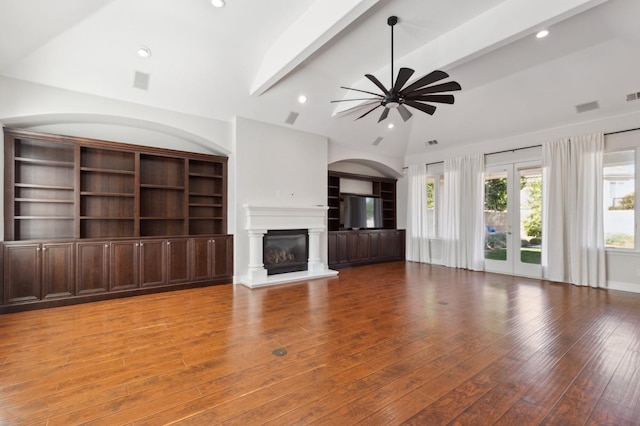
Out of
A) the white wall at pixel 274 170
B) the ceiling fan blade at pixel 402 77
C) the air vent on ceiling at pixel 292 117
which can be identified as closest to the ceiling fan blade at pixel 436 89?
the ceiling fan blade at pixel 402 77

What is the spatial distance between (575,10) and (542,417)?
12.8 feet

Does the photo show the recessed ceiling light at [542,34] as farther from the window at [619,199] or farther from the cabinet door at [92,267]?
the cabinet door at [92,267]

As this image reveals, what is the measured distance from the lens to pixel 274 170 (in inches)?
242

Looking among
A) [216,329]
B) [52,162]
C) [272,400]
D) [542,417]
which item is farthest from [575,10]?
[52,162]

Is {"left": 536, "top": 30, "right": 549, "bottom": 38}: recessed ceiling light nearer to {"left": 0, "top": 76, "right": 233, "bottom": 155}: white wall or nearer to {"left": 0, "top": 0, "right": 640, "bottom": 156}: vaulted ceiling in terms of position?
{"left": 0, "top": 0, "right": 640, "bottom": 156}: vaulted ceiling

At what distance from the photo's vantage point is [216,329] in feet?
11.2

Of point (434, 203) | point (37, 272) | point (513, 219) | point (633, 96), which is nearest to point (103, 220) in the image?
point (37, 272)

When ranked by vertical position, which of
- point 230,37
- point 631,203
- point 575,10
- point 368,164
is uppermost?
point 230,37

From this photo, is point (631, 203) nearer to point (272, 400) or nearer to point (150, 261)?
point (272, 400)

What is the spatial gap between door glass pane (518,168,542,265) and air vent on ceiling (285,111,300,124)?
17.0 ft

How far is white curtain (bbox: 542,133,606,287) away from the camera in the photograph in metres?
5.40

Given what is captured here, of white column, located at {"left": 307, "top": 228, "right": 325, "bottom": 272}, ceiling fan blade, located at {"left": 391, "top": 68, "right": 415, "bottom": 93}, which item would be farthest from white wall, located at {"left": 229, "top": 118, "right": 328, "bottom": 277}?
ceiling fan blade, located at {"left": 391, "top": 68, "right": 415, "bottom": 93}

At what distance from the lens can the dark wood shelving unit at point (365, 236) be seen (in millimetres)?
7582

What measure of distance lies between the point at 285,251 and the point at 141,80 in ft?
13.0
